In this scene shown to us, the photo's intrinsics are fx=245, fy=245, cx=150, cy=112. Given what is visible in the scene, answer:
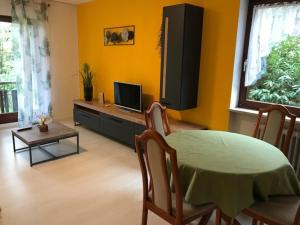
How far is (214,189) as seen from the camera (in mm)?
1552

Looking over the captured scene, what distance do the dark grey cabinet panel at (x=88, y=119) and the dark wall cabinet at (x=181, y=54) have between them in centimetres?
159

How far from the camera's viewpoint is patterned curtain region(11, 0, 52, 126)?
451cm

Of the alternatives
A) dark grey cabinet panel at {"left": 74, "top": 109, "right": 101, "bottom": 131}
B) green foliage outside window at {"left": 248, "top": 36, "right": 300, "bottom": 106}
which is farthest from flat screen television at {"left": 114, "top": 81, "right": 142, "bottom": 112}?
green foliage outside window at {"left": 248, "top": 36, "right": 300, "bottom": 106}

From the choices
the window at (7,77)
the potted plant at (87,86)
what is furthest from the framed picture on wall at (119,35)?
the window at (7,77)

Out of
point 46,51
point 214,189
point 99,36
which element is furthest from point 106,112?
point 214,189

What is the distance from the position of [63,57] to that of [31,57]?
28.3 inches

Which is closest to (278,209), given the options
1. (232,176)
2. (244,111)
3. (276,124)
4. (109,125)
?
(232,176)

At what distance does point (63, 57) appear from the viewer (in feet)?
17.4

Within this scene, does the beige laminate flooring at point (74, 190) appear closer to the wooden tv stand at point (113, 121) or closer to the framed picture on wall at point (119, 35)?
the wooden tv stand at point (113, 121)

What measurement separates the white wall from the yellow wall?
0.64 feet

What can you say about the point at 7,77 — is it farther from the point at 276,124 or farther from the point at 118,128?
the point at 276,124

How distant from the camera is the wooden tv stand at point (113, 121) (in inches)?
139

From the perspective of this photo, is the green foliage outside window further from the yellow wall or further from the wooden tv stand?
the wooden tv stand

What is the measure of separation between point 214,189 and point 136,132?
2.17m
